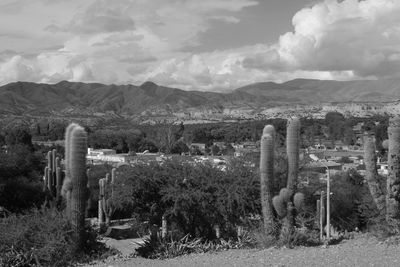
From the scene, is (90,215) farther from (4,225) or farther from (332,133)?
(332,133)

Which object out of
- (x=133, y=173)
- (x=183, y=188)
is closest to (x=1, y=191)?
(x=133, y=173)

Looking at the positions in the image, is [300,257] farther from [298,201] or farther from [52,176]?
[52,176]

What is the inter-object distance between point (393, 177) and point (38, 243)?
8.26 metres

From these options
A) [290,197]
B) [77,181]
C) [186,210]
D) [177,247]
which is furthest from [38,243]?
[290,197]

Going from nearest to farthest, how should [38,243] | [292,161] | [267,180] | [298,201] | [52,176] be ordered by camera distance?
[38,243], [298,201], [267,180], [292,161], [52,176]

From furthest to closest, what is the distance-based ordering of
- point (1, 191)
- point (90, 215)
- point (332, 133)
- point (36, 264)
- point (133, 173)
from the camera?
point (332, 133) < point (90, 215) < point (1, 191) < point (133, 173) < point (36, 264)

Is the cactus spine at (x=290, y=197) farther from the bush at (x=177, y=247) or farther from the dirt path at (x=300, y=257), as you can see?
the dirt path at (x=300, y=257)

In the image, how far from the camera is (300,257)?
10.9m

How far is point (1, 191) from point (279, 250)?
1943 centimetres

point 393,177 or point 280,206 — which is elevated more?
point 393,177

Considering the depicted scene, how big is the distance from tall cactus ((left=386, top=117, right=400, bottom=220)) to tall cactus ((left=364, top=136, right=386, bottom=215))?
0.51 meters

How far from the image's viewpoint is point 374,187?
1398 centimetres

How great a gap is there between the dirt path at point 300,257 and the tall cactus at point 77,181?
1459 millimetres

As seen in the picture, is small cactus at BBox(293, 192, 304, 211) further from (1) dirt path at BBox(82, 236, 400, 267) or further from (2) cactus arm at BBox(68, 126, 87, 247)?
(2) cactus arm at BBox(68, 126, 87, 247)
